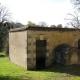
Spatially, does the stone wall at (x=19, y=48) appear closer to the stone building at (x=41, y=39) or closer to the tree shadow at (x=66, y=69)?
the stone building at (x=41, y=39)

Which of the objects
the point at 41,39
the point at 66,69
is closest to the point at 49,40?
the point at 41,39

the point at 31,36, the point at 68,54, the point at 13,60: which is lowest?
the point at 13,60

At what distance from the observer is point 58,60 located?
20078 mm

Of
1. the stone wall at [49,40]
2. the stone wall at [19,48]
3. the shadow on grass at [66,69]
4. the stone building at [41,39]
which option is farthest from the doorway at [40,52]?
the shadow on grass at [66,69]

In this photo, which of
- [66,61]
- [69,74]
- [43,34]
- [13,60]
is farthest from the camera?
[13,60]

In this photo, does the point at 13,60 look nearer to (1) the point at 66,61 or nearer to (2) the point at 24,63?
(2) the point at 24,63

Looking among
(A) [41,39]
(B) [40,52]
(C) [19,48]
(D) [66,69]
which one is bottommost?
(D) [66,69]

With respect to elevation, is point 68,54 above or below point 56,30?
below

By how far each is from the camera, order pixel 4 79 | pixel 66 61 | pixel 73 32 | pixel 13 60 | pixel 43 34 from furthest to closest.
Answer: pixel 13 60 < pixel 73 32 < pixel 43 34 < pixel 66 61 < pixel 4 79

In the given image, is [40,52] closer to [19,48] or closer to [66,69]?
[19,48]

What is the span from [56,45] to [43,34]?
70.7 inches

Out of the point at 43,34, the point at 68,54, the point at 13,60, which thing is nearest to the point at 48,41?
the point at 43,34

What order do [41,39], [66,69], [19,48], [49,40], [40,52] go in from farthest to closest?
[40,52] → [19,48] → [49,40] → [41,39] → [66,69]

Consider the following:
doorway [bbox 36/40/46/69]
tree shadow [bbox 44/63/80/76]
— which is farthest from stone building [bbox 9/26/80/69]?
doorway [bbox 36/40/46/69]
